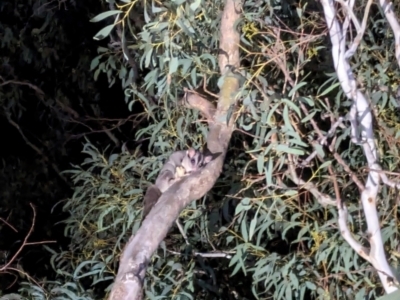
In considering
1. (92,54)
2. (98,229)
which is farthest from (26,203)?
(98,229)

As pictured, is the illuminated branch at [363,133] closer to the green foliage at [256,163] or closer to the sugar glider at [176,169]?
the green foliage at [256,163]

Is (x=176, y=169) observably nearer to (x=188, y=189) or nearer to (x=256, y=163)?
(x=188, y=189)

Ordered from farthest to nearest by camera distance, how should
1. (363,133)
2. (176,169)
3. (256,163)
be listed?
(256,163)
(176,169)
(363,133)

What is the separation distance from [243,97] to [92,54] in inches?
65.8

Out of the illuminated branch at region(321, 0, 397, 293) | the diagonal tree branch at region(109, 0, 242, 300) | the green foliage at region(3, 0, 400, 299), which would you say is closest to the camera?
the diagonal tree branch at region(109, 0, 242, 300)

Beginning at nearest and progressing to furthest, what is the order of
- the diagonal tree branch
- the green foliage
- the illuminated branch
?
the diagonal tree branch → the illuminated branch → the green foliage

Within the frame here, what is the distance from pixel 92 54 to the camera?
3.21 metres

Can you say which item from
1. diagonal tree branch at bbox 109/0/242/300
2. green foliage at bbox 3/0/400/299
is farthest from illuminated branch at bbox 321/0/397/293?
diagonal tree branch at bbox 109/0/242/300

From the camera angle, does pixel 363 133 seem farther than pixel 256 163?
No

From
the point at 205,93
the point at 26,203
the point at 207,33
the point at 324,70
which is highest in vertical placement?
the point at 207,33

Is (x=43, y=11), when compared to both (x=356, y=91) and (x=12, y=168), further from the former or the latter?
(x=356, y=91)

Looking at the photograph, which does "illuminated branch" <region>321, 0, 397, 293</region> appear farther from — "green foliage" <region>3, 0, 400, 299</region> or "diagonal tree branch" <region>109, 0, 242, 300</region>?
"diagonal tree branch" <region>109, 0, 242, 300</region>

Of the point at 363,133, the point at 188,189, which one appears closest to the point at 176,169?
the point at 188,189

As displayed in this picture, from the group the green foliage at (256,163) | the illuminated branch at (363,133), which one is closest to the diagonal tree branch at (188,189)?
the green foliage at (256,163)
